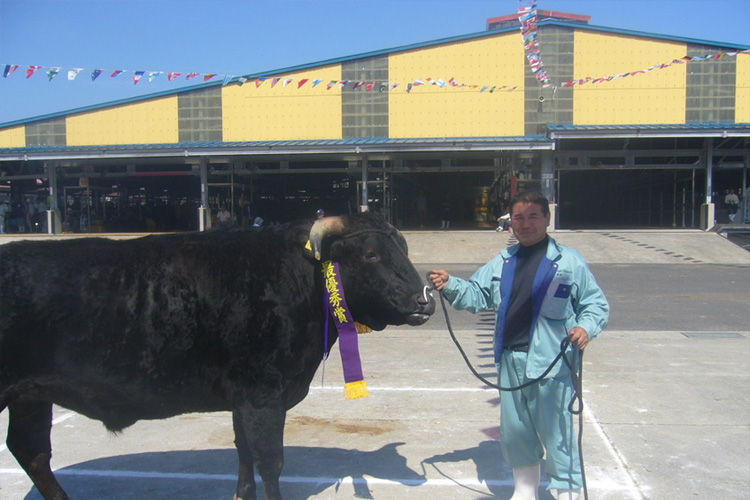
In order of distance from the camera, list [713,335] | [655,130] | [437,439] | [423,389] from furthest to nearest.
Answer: [655,130], [713,335], [423,389], [437,439]

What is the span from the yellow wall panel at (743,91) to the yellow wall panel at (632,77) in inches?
87.1

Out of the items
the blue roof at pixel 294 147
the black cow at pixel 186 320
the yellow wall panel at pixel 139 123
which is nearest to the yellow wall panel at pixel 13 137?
the blue roof at pixel 294 147

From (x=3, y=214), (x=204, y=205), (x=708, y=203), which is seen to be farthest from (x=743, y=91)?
(x=3, y=214)

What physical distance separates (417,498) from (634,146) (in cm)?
2851

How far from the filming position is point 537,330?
10.9 ft

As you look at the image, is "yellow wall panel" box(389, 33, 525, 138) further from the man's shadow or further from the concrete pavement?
the man's shadow

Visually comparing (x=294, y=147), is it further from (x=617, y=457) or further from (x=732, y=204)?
(x=617, y=457)

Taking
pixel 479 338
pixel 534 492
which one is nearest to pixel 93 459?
pixel 534 492

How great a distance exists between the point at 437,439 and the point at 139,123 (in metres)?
27.0

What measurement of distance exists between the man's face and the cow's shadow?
171cm

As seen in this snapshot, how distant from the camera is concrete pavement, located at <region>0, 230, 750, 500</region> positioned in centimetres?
385

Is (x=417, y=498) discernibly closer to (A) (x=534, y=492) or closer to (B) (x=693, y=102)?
(A) (x=534, y=492)

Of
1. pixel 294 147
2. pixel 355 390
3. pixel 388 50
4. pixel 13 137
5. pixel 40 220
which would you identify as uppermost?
pixel 388 50

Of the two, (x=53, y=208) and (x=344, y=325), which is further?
(x=53, y=208)
